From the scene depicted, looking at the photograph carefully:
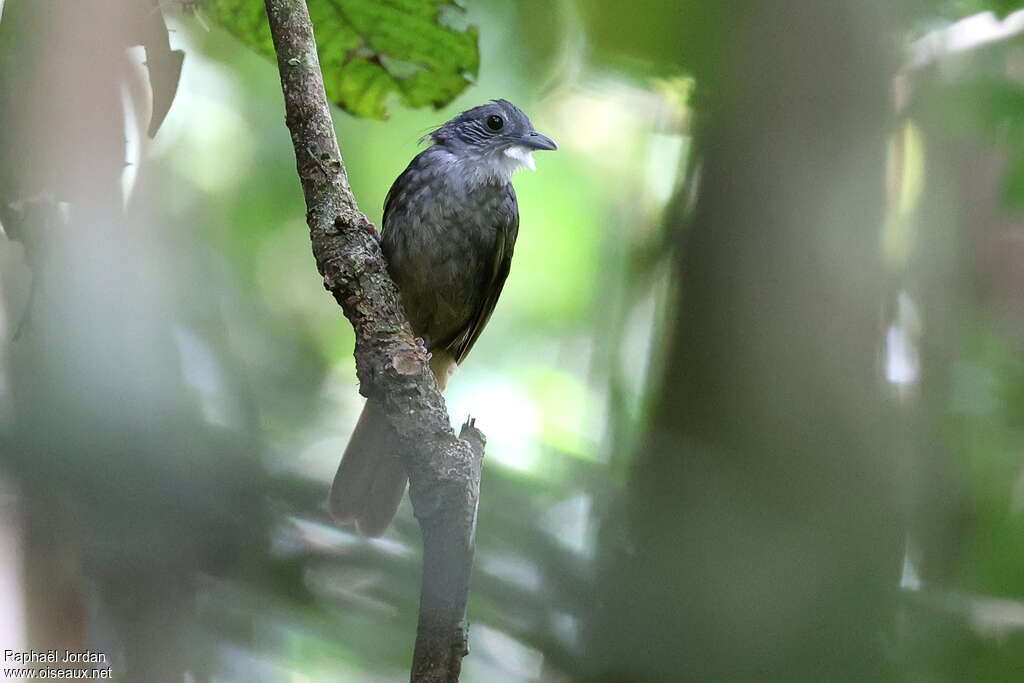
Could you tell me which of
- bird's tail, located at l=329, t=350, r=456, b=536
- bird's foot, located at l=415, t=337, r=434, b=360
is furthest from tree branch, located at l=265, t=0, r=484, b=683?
bird's tail, located at l=329, t=350, r=456, b=536

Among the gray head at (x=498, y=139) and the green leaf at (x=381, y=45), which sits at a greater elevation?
the gray head at (x=498, y=139)

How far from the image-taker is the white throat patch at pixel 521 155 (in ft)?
7.81

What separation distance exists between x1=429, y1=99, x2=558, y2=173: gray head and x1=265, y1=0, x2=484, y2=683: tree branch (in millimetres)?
940

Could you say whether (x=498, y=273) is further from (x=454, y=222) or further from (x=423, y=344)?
(x=423, y=344)

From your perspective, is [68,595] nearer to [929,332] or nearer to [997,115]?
[929,332]

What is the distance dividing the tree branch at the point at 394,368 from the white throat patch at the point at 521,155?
36.5 inches

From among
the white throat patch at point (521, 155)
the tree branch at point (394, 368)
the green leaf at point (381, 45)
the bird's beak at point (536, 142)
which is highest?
the bird's beak at point (536, 142)

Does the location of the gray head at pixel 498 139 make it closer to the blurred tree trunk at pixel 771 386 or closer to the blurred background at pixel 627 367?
the blurred background at pixel 627 367

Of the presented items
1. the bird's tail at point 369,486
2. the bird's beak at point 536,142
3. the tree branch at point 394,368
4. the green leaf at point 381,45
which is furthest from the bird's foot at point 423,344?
the bird's beak at point 536,142

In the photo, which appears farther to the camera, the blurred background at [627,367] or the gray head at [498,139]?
the gray head at [498,139]

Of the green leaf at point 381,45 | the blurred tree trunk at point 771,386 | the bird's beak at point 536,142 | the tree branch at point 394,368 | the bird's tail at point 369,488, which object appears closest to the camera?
the tree branch at point 394,368

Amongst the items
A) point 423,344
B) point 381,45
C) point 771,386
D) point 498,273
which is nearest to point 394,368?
point 423,344

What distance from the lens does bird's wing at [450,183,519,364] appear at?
2441 mm

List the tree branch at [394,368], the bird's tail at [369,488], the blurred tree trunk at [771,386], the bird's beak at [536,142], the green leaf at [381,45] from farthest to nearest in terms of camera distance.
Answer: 1. the bird's beak at [536,142]
2. the blurred tree trunk at [771,386]
3. the bird's tail at [369,488]
4. the green leaf at [381,45]
5. the tree branch at [394,368]
